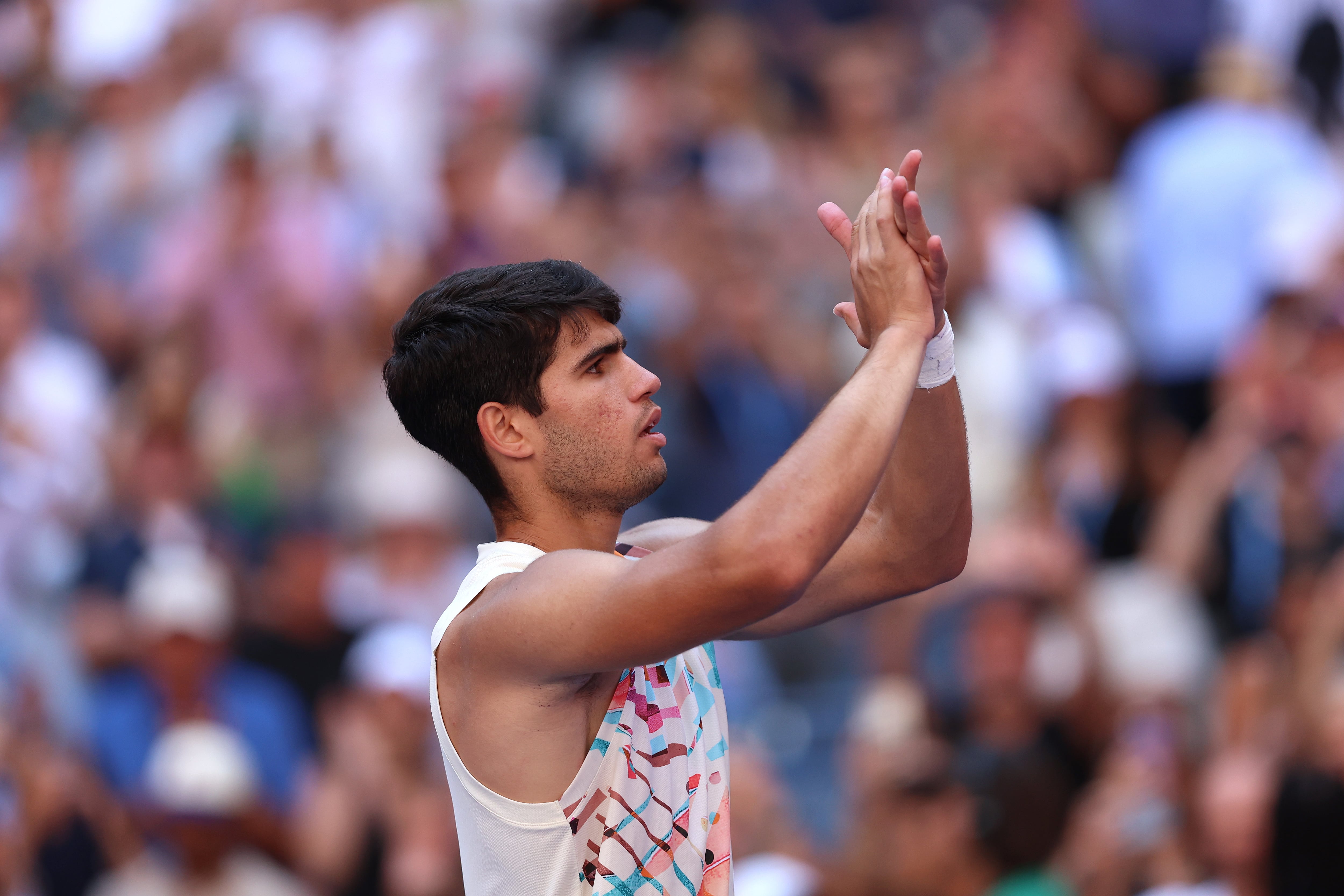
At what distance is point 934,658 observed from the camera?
529 cm

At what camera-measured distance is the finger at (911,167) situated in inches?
94.7

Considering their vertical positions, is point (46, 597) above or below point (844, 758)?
above

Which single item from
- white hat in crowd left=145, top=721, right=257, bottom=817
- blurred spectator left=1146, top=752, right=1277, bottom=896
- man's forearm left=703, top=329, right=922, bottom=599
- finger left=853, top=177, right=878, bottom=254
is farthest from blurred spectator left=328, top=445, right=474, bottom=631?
man's forearm left=703, top=329, right=922, bottom=599

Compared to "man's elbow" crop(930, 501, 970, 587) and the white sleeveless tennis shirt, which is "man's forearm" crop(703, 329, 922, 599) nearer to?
the white sleeveless tennis shirt

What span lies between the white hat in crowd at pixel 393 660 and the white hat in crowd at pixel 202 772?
541 millimetres

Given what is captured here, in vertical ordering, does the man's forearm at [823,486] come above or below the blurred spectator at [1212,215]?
below

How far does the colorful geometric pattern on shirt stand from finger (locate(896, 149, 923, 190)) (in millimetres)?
863

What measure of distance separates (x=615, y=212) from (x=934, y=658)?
12.0 feet

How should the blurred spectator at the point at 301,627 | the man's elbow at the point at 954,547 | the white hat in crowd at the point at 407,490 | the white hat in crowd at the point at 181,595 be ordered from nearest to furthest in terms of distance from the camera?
1. the man's elbow at the point at 954,547
2. the blurred spectator at the point at 301,627
3. the white hat in crowd at the point at 181,595
4. the white hat in crowd at the point at 407,490

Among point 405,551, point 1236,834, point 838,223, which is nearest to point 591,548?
point 838,223

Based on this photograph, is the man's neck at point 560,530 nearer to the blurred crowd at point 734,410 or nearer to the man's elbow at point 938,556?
the man's elbow at point 938,556

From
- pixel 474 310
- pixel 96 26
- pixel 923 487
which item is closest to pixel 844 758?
pixel 923 487

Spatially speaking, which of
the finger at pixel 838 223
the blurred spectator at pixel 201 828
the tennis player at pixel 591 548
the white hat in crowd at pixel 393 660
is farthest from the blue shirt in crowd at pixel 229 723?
the finger at pixel 838 223

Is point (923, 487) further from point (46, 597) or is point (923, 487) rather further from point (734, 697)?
point (46, 597)
